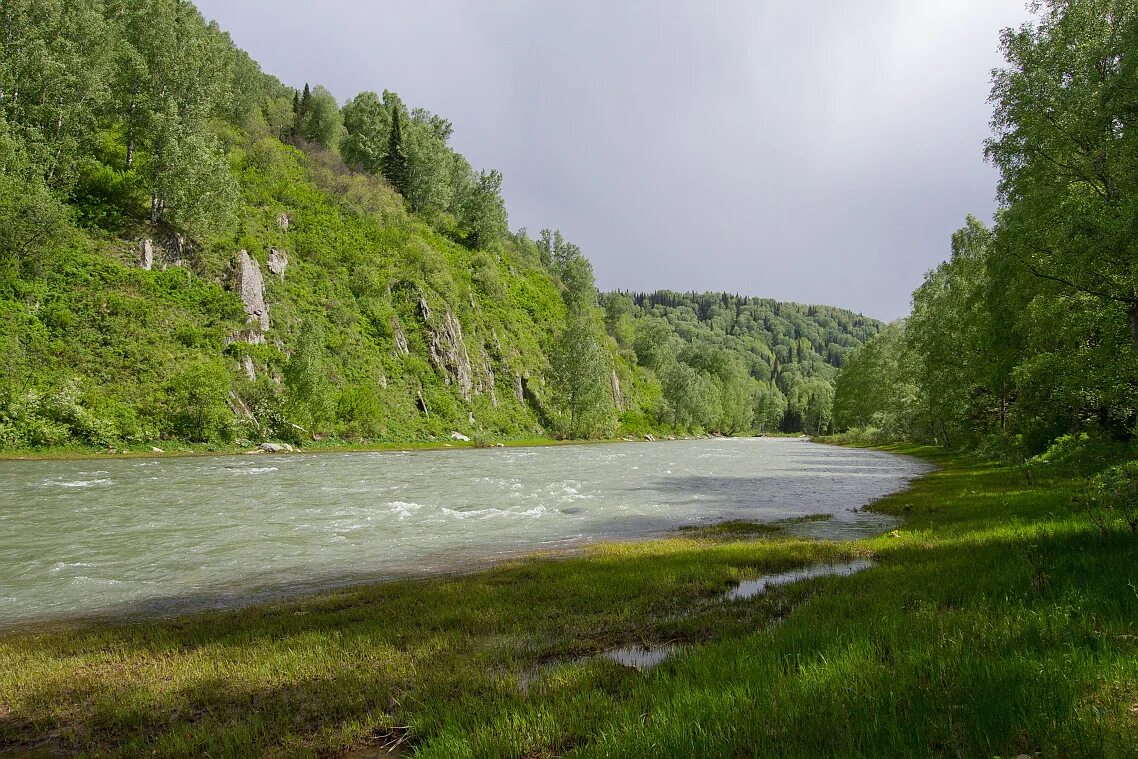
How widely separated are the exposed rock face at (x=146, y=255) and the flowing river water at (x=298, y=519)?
24.5 m

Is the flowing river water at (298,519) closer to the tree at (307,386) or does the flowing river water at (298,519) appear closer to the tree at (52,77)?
the tree at (307,386)

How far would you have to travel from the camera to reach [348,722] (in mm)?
5402

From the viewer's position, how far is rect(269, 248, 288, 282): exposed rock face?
206 ft

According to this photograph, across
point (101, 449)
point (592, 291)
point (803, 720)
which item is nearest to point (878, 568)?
point (803, 720)

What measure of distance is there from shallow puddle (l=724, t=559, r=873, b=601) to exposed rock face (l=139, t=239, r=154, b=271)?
59.3 m

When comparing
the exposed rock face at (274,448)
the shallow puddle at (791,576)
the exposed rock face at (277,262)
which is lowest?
the exposed rock face at (274,448)

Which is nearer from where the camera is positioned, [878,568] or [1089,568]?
[1089,568]

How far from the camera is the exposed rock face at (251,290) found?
183 ft

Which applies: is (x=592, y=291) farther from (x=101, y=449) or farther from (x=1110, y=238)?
(x=1110, y=238)

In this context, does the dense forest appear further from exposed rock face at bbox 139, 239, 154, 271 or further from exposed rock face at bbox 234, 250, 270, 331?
exposed rock face at bbox 139, 239, 154, 271

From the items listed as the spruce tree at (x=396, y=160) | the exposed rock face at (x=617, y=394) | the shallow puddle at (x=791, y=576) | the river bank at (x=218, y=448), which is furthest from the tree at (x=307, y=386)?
the exposed rock face at (x=617, y=394)

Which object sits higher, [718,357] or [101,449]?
[718,357]

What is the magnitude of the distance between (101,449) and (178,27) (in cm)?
4990

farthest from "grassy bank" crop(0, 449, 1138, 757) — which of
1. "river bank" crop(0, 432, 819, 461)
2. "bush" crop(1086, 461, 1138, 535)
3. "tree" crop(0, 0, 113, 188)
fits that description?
"tree" crop(0, 0, 113, 188)
